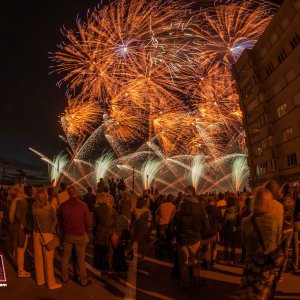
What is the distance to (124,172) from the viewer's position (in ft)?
178

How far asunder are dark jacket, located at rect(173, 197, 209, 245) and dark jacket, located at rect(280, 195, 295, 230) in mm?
1525

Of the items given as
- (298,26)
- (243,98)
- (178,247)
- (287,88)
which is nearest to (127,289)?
(178,247)

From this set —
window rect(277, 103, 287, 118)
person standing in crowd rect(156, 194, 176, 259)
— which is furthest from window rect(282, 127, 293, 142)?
person standing in crowd rect(156, 194, 176, 259)

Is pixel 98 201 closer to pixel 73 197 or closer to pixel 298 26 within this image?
pixel 73 197

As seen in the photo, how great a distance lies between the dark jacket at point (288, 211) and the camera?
7228 millimetres

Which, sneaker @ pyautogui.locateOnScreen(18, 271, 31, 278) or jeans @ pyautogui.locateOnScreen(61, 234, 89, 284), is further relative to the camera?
sneaker @ pyautogui.locateOnScreen(18, 271, 31, 278)

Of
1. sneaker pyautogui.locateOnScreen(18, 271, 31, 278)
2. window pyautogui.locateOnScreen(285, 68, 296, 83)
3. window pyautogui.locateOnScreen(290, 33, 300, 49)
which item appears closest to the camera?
sneaker pyautogui.locateOnScreen(18, 271, 31, 278)

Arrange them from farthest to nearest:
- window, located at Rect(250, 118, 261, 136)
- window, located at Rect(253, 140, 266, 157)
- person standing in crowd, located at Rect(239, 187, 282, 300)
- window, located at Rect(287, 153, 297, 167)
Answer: window, located at Rect(250, 118, 261, 136) < window, located at Rect(253, 140, 266, 157) < window, located at Rect(287, 153, 297, 167) < person standing in crowd, located at Rect(239, 187, 282, 300)

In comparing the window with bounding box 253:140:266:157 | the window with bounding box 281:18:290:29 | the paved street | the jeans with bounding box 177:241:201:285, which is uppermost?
the window with bounding box 281:18:290:29

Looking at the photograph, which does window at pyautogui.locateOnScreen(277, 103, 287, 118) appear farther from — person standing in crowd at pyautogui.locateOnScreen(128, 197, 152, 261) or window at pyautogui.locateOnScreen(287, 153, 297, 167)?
person standing in crowd at pyautogui.locateOnScreen(128, 197, 152, 261)

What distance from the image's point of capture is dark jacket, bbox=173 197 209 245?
7156 millimetres

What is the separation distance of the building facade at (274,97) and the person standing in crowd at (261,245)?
102 ft

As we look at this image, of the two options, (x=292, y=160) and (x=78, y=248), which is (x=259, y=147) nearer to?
(x=292, y=160)

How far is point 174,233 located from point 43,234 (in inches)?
101
